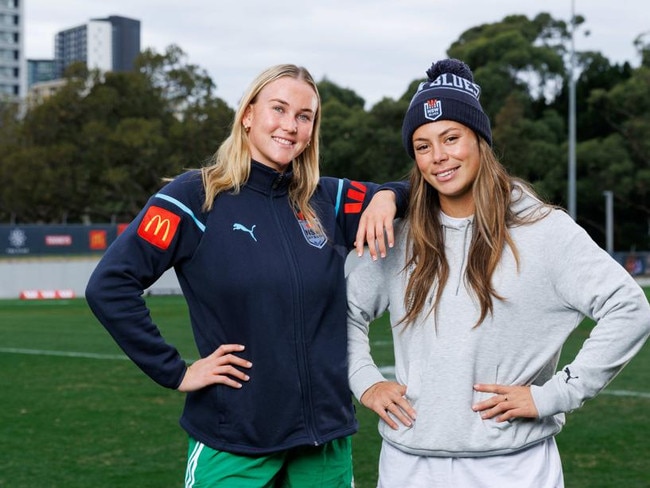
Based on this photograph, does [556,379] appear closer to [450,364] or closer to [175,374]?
[450,364]

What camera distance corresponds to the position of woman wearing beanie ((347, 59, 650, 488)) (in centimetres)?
260

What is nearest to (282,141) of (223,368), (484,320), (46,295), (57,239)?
(223,368)

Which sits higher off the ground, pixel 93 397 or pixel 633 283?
pixel 633 283

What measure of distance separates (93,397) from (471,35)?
44.2 metres

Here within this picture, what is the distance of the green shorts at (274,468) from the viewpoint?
3023 mm

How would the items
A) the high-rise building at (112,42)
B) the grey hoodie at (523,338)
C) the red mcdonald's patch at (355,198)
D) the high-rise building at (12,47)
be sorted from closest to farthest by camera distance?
the grey hoodie at (523,338)
the red mcdonald's patch at (355,198)
the high-rise building at (12,47)
the high-rise building at (112,42)

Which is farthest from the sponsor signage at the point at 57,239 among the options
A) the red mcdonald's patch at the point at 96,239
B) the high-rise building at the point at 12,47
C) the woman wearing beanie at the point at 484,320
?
the high-rise building at the point at 12,47

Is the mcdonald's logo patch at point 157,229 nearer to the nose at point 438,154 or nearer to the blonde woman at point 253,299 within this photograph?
the blonde woman at point 253,299

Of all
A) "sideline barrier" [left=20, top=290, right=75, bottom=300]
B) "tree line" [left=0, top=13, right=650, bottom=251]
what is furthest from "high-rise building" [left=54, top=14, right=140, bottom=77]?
"sideline barrier" [left=20, top=290, right=75, bottom=300]

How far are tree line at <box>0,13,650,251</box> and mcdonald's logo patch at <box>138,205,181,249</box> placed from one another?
3483cm

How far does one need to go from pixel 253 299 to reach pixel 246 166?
0.42 m

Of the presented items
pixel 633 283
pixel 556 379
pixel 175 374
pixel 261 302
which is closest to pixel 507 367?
pixel 556 379

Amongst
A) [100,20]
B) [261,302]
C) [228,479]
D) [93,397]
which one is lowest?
[93,397]

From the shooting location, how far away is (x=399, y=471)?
2.77 m
